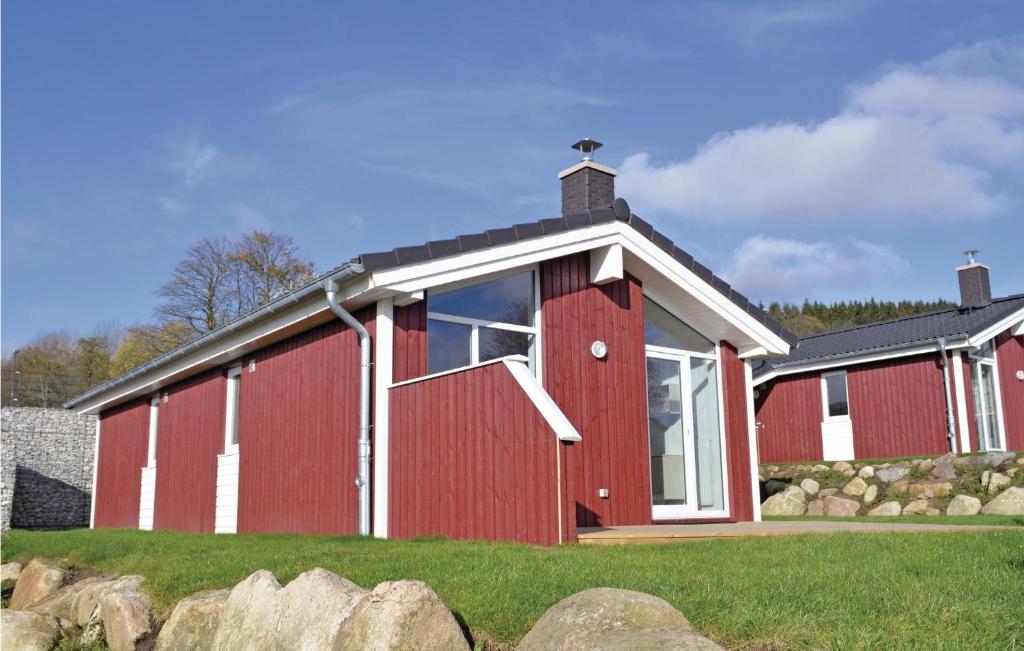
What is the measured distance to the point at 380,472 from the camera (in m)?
8.41

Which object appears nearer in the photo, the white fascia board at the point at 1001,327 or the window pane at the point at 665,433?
the window pane at the point at 665,433

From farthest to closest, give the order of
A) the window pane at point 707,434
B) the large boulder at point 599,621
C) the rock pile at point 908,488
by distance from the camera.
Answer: the rock pile at point 908,488 < the window pane at point 707,434 < the large boulder at point 599,621

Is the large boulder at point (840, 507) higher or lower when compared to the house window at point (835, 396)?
lower

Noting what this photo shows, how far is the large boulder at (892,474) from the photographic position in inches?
575

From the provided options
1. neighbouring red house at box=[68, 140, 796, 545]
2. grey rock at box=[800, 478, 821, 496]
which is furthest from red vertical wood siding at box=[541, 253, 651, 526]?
→ grey rock at box=[800, 478, 821, 496]

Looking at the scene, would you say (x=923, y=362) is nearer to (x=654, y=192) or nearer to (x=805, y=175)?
(x=654, y=192)

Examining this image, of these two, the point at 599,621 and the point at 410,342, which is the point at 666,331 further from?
the point at 599,621

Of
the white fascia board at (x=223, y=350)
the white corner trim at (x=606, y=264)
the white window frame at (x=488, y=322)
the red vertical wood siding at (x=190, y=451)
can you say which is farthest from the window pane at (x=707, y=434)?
the red vertical wood siding at (x=190, y=451)

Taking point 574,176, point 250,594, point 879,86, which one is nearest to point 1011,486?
point 879,86

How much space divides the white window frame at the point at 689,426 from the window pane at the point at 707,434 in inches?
1.9

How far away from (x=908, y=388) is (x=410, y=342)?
44.1ft

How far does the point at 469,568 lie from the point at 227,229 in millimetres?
27719

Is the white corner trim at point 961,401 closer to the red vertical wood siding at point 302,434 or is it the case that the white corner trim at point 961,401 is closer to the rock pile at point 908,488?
the rock pile at point 908,488

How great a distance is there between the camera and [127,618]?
5.53 metres
